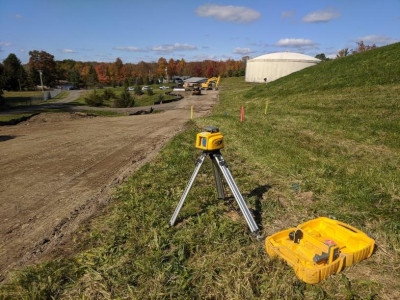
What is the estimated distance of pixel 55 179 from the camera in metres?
7.41

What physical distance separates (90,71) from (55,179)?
408ft

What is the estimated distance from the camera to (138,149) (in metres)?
10.9

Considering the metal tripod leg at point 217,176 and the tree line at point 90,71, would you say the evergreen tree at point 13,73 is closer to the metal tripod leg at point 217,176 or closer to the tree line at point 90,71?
the tree line at point 90,71

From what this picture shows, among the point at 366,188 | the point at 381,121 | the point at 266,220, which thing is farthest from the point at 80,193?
the point at 381,121

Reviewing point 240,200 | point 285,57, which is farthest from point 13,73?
point 240,200

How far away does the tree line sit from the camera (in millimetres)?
75688

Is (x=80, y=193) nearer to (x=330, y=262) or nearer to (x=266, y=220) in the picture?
(x=266, y=220)

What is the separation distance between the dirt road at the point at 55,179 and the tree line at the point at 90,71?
3945cm

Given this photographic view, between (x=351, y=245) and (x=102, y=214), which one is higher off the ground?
(x=351, y=245)

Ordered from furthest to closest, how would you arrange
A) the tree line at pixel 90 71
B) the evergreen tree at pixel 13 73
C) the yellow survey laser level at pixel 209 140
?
the tree line at pixel 90 71
the evergreen tree at pixel 13 73
the yellow survey laser level at pixel 209 140

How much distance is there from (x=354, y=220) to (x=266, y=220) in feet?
5.29

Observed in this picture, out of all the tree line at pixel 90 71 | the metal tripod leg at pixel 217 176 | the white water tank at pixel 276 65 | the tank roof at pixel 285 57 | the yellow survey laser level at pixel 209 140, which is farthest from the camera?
the tree line at pixel 90 71

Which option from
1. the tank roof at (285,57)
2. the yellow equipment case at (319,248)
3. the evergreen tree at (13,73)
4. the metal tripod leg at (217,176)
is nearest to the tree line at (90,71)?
the evergreen tree at (13,73)

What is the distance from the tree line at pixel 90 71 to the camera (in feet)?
248
